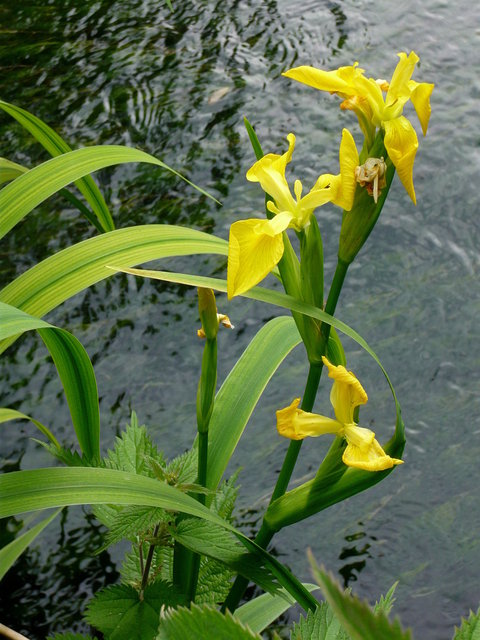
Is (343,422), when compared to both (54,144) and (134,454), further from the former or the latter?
(54,144)

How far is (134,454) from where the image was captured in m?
0.73

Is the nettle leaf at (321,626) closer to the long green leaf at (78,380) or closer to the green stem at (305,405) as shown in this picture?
the green stem at (305,405)

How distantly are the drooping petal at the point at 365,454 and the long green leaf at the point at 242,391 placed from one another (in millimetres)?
211

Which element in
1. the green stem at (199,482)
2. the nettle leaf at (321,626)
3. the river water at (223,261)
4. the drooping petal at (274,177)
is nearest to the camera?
the nettle leaf at (321,626)

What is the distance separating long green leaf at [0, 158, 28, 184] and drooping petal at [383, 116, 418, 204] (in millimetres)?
606

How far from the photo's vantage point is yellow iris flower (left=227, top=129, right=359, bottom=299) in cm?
50

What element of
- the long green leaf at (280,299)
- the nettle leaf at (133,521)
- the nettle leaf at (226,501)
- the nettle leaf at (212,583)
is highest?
the long green leaf at (280,299)

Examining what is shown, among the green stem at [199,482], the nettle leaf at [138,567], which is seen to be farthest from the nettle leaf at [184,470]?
the nettle leaf at [138,567]

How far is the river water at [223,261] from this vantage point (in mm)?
964

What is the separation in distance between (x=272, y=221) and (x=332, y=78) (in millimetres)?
111

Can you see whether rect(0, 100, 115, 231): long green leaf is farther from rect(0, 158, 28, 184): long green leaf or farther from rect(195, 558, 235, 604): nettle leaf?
rect(195, 558, 235, 604): nettle leaf

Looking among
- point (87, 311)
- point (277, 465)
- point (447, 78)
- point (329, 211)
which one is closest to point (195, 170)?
point (329, 211)

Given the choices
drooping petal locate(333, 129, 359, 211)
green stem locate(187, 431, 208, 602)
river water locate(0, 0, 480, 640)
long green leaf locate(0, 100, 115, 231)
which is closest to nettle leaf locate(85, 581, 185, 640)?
green stem locate(187, 431, 208, 602)

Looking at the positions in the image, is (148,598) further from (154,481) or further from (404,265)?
(404,265)
